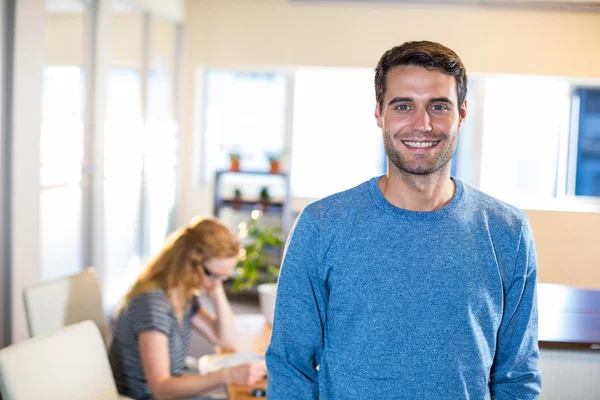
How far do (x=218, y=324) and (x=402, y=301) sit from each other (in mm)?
1653

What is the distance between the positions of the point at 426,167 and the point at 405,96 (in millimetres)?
125

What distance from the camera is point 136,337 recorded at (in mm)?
2459

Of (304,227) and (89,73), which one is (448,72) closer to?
(304,227)

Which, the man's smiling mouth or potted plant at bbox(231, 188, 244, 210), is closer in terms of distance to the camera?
the man's smiling mouth

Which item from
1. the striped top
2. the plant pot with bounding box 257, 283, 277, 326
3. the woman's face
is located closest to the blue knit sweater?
the striped top

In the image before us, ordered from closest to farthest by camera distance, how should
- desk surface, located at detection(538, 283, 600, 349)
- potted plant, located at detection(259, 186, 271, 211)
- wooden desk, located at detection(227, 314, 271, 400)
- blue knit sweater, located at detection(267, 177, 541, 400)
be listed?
blue knit sweater, located at detection(267, 177, 541, 400) → desk surface, located at detection(538, 283, 600, 349) → wooden desk, located at detection(227, 314, 271, 400) → potted plant, located at detection(259, 186, 271, 211)

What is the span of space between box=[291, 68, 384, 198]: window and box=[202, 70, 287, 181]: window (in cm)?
18

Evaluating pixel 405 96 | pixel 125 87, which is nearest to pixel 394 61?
pixel 405 96

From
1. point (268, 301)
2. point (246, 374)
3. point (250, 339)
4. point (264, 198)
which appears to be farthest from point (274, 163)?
point (246, 374)

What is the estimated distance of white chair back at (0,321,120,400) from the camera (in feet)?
6.10

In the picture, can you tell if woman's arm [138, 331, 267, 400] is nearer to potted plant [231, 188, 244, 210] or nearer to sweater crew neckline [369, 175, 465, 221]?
sweater crew neckline [369, 175, 465, 221]

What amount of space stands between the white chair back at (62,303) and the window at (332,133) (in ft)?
14.1

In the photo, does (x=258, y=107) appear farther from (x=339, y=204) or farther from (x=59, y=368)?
(x=339, y=204)

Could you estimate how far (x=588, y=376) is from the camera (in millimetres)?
1729
